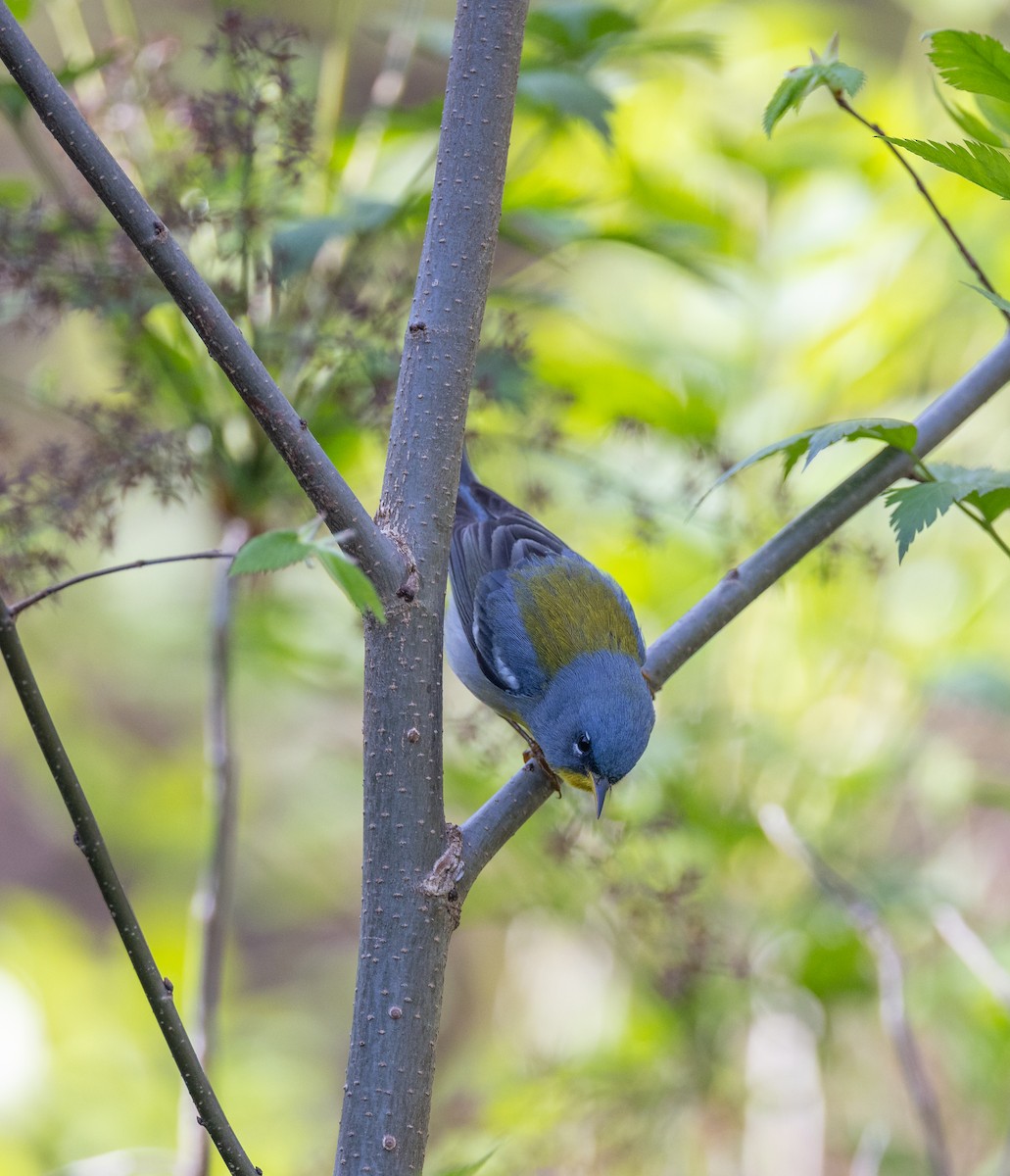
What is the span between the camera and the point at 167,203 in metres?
2.07

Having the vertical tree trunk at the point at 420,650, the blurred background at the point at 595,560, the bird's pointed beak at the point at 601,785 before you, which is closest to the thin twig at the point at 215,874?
the blurred background at the point at 595,560

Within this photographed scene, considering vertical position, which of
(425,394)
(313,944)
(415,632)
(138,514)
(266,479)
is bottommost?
(415,632)

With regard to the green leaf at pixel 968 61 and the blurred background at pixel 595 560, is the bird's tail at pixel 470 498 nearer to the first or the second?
the blurred background at pixel 595 560

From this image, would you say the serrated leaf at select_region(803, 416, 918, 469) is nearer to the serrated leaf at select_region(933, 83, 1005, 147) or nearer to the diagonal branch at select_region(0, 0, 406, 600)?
the serrated leaf at select_region(933, 83, 1005, 147)

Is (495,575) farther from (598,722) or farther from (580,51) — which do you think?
(580,51)

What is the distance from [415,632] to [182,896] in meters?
3.39

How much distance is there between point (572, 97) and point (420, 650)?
1.11 meters

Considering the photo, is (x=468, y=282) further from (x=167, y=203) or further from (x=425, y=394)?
(x=167, y=203)

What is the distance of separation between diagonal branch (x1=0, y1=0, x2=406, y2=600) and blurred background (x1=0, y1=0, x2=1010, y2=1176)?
Result: 2.33 feet

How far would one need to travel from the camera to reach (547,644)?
2.62 meters

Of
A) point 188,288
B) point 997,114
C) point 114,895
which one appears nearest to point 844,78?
point 997,114

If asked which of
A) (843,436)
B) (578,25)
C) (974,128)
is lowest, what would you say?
(843,436)

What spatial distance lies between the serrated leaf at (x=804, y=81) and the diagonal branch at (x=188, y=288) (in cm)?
69

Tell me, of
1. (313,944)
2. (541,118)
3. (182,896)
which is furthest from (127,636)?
(313,944)
